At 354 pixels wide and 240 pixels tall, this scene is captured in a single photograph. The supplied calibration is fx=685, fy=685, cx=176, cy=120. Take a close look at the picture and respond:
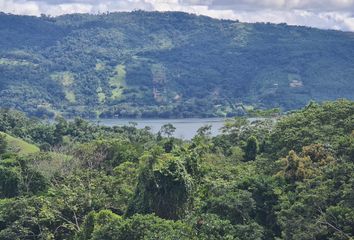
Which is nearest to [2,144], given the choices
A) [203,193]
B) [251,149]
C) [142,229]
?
[251,149]

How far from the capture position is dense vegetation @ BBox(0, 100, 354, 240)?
3083cm

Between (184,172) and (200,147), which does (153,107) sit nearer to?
(200,147)

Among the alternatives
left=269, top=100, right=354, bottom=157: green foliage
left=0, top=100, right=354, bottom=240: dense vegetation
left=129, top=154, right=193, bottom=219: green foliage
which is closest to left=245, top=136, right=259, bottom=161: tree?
left=0, top=100, right=354, bottom=240: dense vegetation

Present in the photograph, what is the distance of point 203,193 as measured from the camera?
3753 cm

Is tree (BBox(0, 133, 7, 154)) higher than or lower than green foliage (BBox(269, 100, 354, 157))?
lower

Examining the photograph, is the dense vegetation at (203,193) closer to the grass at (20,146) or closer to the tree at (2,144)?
the tree at (2,144)

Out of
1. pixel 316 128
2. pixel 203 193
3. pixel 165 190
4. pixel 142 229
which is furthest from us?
pixel 316 128

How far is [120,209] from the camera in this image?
39.9 m

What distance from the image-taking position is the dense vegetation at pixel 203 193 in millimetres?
30828

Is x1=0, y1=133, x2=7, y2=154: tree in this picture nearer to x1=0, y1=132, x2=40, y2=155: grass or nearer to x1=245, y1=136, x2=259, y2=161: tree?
x1=0, y1=132, x2=40, y2=155: grass

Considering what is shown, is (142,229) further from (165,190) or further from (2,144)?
(2,144)

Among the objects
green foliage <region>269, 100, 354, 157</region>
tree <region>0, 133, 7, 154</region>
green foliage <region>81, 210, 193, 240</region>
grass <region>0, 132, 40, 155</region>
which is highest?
green foliage <region>269, 100, 354, 157</region>

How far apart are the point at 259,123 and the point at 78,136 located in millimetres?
27364

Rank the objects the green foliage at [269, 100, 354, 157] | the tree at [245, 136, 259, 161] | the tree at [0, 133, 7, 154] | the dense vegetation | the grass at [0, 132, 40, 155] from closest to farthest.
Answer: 1. the dense vegetation
2. the green foliage at [269, 100, 354, 157]
3. the tree at [245, 136, 259, 161]
4. the tree at [0, 133, 7, 154]
5. the grass at [0, 132, 40, 155]
